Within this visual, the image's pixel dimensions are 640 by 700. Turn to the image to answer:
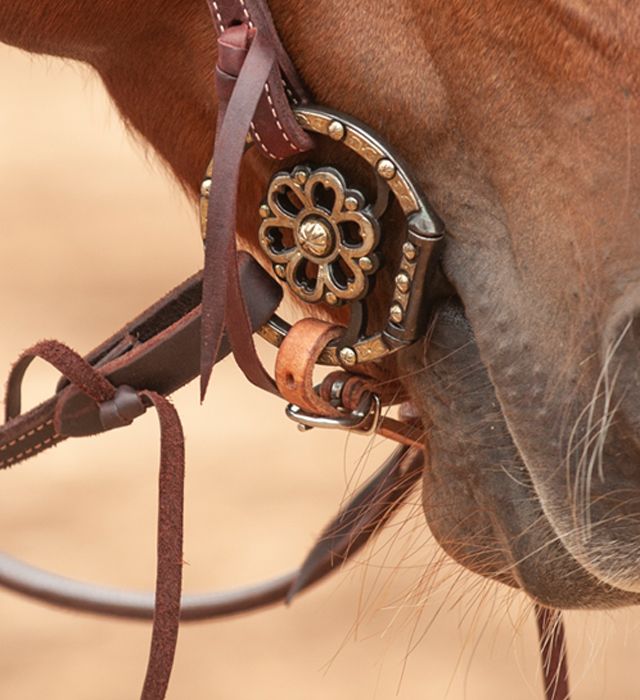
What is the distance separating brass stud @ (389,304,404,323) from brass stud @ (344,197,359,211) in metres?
0.06

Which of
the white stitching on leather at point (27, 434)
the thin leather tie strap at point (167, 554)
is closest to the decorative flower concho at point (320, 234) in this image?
the thin leather tie strap at point (167, 554)

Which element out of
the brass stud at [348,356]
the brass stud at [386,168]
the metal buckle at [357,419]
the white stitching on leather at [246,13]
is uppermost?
the white stitching on leather at [246,13]

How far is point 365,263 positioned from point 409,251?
0.12 ft

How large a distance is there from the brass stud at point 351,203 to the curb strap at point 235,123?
0.04m

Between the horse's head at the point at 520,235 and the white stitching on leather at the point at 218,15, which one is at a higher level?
the white stitching on leather at the point at 218,15

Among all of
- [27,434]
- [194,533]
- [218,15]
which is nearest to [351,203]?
[218,15]

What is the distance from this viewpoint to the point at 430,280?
805mm

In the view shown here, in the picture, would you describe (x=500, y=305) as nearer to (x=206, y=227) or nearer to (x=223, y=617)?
(x=206, y=227)

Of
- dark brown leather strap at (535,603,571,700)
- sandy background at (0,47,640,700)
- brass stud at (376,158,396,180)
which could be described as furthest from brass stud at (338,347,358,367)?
sandy background at (0,47,640,700)

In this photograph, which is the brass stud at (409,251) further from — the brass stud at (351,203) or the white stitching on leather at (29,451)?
the white stitching on leather at (29,451)

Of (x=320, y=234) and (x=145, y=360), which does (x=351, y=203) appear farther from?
(x=145, y=360)

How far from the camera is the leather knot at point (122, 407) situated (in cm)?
98

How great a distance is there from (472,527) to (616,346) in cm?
20

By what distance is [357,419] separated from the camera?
0.91 metres
